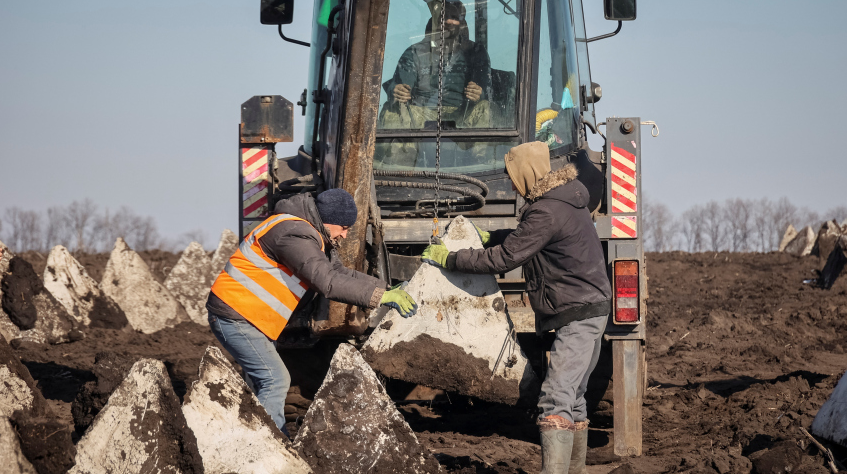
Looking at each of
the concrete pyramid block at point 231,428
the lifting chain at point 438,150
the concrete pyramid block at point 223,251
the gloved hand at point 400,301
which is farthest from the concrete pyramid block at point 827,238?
the concrete pyramid block at point 231,428

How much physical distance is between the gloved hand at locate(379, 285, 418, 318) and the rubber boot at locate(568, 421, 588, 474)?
1.02 m

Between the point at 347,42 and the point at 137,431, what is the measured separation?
221cm

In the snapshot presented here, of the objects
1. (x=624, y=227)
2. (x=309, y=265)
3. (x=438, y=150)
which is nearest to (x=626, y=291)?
(x=624, y=227)

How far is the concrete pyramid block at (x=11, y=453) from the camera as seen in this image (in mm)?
3512

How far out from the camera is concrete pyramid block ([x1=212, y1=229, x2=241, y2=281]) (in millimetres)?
11148

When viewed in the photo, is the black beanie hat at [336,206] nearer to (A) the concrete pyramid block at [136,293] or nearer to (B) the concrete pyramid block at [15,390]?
(B) the concrete pyramid block at [15,390]

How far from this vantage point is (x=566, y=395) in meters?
3.96

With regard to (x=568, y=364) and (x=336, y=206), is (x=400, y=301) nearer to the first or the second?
(x=336, y=206)

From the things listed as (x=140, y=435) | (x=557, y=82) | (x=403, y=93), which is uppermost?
(x=557, y=82)

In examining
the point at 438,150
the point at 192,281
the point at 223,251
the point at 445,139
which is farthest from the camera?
the point at 223,251

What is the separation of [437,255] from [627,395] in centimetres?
137

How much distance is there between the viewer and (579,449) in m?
4.19

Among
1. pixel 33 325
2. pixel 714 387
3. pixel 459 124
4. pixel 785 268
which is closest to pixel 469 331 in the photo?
pixel 459 124

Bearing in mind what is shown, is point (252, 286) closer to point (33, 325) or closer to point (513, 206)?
point (513, 206)
